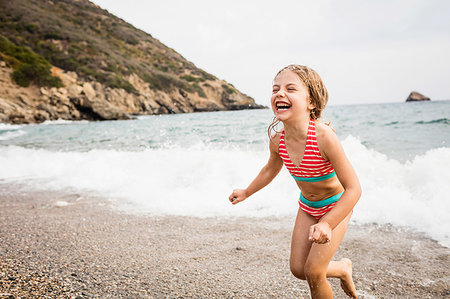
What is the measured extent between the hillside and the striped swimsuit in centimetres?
3290

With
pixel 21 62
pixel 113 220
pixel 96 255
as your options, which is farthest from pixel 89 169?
pixel 21 62

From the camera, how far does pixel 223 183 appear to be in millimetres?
5848

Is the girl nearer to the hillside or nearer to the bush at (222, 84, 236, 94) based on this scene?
the hillside

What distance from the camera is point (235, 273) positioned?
2.60m

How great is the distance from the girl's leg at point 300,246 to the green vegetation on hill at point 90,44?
135 ft

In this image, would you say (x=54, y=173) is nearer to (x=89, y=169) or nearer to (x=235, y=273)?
(x=89, y=169)

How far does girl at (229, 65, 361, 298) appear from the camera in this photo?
72.8 inches

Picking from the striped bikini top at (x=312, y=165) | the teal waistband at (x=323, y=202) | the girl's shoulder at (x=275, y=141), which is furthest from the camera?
the girl's shoulder at (x=275, y=141)

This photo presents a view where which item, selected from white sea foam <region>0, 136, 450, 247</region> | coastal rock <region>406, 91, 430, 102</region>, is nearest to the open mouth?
white sea foam <region>0, 136, 450, 247</region>

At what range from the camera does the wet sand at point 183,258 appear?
2.28 meters

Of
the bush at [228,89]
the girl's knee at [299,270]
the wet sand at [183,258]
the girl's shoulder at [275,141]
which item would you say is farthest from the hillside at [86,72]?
the girl's knee at [299,270]

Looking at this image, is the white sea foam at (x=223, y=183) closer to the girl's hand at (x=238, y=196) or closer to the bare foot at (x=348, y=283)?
the bare foot at (x=348, y=283)

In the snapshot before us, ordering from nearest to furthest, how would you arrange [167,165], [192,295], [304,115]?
1. [304,115]
2. [192,295]
3. [167,165]

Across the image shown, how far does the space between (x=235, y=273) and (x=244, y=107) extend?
73728mm
